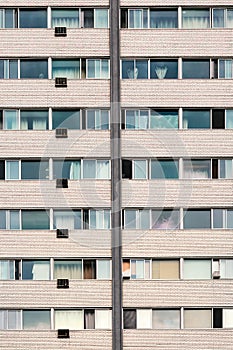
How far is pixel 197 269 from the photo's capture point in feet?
65.3

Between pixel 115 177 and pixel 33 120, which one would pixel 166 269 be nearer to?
pixel 115 177

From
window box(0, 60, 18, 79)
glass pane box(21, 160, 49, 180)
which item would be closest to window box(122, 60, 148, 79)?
window box(0, 60, 18, 79)

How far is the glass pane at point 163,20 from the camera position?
20453 mm

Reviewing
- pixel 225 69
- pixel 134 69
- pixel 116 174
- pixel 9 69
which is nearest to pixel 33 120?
pixel 9 69

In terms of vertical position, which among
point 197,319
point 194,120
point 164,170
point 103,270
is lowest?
point 197,319

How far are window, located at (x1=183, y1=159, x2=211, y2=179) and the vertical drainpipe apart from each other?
2145 mm

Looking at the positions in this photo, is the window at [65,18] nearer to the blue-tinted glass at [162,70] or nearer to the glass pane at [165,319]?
the blue-tinted glass at [162,70]

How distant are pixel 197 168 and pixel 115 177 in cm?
263

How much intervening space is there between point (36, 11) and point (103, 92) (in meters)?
3.43

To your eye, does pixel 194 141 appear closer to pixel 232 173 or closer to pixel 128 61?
pixel 232 173

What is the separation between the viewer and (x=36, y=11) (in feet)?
67.1

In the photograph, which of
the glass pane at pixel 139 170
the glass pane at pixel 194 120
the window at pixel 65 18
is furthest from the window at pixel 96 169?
the window at pixel 65 18

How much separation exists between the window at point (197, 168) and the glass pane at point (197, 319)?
165 inches

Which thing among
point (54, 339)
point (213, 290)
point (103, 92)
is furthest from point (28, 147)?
point (213, 290)
